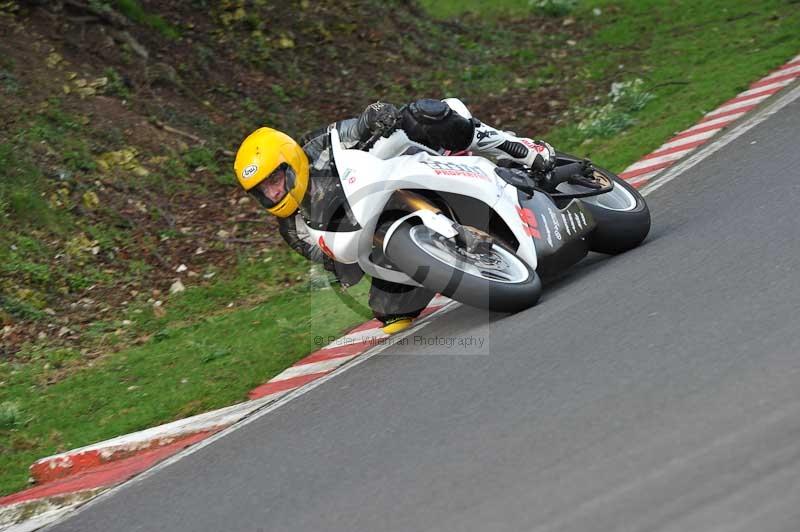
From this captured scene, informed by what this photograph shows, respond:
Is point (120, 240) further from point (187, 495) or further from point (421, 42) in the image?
point (421, 42)

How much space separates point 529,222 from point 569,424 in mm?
2410

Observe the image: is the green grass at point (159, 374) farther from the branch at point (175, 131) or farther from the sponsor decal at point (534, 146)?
the branch at point (175, 131)

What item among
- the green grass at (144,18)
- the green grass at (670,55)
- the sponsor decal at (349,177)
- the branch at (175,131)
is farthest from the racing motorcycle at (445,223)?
the green grass at (144,18)

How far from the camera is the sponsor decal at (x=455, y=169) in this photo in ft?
21.9

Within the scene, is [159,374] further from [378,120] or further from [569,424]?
[569,424]

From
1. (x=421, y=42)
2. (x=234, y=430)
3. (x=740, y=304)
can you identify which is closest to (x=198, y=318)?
(x=234, y=430)

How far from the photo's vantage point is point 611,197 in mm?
7578

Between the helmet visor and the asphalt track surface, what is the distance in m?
1.12

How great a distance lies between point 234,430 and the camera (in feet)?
20.4

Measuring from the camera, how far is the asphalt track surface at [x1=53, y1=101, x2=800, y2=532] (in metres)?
3.85

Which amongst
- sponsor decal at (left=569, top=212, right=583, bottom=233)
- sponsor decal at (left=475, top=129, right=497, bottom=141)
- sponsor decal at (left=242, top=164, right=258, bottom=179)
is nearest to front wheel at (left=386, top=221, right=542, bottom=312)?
sponsor decal at (left=569, top=212, right=583, bottom=233)

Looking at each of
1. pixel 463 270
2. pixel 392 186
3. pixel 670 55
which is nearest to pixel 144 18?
pixel 670 55

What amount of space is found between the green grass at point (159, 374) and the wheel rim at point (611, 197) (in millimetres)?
1822

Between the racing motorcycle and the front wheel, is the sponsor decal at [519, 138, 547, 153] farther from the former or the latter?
the front wheel
